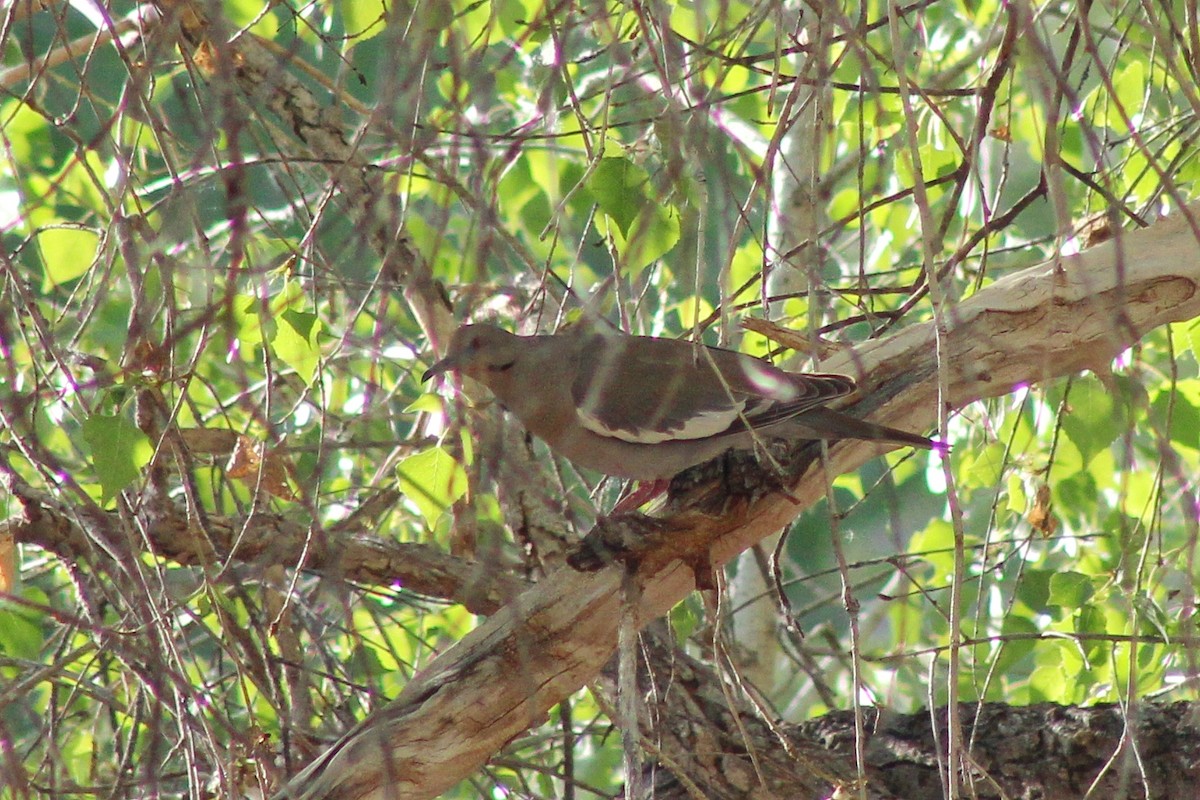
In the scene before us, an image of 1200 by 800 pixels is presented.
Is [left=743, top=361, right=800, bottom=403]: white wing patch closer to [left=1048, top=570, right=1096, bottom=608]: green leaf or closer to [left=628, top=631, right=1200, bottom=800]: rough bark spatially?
[left=628, top=631, right=1200, bottom=800]: rough bark

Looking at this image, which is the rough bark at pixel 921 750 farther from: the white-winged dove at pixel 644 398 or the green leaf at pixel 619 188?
the green leaf at pixel 619 188

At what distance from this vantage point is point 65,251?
321 cm

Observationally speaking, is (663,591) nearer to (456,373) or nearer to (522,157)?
(456,373)

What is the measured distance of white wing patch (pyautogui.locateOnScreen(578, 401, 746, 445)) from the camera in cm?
317

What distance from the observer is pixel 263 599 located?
3.23 metres

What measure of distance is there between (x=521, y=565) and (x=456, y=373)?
601 millimetres

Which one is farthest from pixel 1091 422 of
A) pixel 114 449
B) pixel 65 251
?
pixel 65 251

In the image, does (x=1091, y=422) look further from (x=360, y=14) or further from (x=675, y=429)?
(x=360, y=14)

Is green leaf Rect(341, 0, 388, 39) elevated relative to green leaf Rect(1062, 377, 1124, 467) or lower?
elevated

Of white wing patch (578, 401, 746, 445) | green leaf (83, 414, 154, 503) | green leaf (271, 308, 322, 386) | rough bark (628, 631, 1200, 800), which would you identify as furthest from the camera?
white wing patch (578, 401, 746, 445)

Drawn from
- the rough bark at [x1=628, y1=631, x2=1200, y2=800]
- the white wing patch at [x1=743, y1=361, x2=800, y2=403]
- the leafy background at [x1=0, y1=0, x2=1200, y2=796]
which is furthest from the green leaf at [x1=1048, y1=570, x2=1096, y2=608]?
the white wing patch at [x1=743, y1=361, x2=800, y2=403]

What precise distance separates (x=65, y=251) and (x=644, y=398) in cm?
157

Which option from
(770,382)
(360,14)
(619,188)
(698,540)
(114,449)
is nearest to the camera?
(114,449)

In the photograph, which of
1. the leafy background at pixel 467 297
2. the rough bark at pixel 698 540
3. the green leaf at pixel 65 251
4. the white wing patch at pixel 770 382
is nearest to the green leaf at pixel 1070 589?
the leafy background at pixel 467 297
